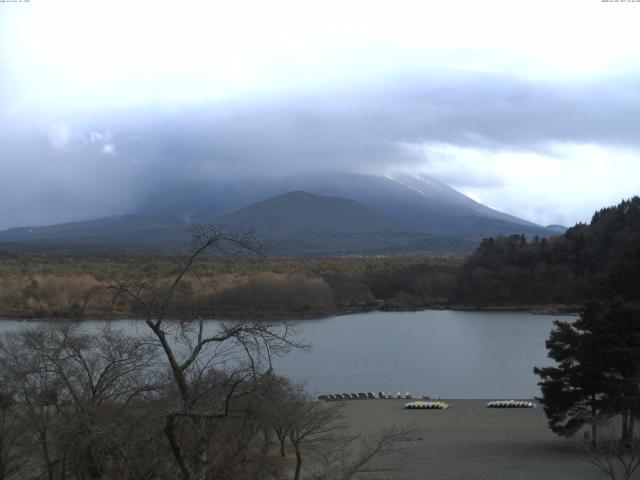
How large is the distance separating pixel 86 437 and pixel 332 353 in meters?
32.3

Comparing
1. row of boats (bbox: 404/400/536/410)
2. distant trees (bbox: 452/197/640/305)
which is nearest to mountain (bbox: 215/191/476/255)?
distant trees (bbox: 452/197/640/305)

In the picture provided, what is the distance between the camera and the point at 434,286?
73438mm

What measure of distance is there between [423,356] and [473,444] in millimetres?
18231

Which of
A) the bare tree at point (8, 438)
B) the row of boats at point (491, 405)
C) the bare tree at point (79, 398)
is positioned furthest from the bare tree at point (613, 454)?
the bare tree at point (8, 438)

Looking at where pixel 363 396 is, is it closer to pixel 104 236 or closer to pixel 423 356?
pixel 423 356

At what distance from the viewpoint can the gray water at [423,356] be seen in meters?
29.7

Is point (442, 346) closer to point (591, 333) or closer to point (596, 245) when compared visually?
point (591, 333)

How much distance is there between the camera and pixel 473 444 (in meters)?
19.1

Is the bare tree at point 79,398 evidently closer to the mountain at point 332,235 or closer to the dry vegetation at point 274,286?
the dry vegetation at point 274,286

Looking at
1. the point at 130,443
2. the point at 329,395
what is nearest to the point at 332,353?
the point at 329,395

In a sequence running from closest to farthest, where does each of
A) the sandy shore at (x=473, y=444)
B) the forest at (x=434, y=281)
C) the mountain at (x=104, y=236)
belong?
the sandy shore at (x=473, y=444), the forest at (x=434, y=281), the mountain at (x=104, y=236)

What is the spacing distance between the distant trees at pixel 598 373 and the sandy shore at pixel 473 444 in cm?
84

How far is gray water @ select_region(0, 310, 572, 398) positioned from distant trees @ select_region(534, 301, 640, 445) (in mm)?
8271

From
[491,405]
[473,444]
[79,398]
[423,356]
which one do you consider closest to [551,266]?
[423,356]
